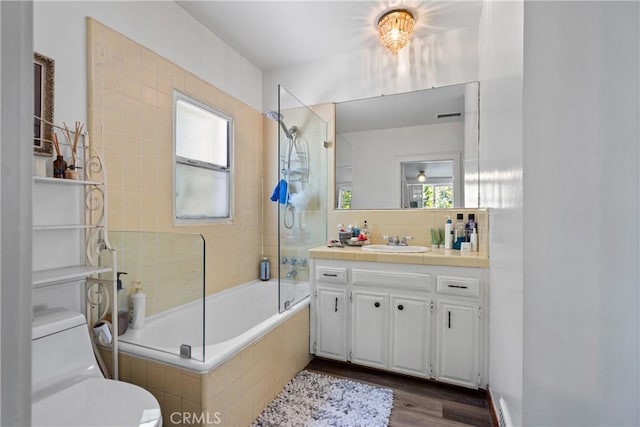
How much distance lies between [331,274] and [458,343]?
95 cm

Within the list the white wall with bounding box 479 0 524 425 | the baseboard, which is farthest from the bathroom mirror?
the baseboard

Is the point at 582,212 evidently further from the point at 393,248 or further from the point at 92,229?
the point at 92,229

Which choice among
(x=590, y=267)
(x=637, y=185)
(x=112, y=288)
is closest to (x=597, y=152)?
(x=637, y=185)

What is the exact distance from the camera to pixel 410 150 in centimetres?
261

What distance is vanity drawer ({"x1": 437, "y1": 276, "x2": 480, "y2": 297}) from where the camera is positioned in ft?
6.25

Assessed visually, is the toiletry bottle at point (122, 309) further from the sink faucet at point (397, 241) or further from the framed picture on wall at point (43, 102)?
the sink faucet at point (397, 241)

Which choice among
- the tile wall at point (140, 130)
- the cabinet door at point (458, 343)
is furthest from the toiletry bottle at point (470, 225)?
the tile wall at point (140, 130)

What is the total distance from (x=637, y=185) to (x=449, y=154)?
6.08 feet

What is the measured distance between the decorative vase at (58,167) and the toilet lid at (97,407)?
962mm

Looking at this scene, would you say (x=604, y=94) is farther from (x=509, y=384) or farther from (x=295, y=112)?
(x=295, y=112)

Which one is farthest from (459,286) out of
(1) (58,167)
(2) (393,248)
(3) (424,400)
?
(1) (58,167)

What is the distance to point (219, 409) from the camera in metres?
1.44

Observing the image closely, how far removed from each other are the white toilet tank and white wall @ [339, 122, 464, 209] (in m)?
2.08

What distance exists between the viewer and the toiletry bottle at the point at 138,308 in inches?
69.0
